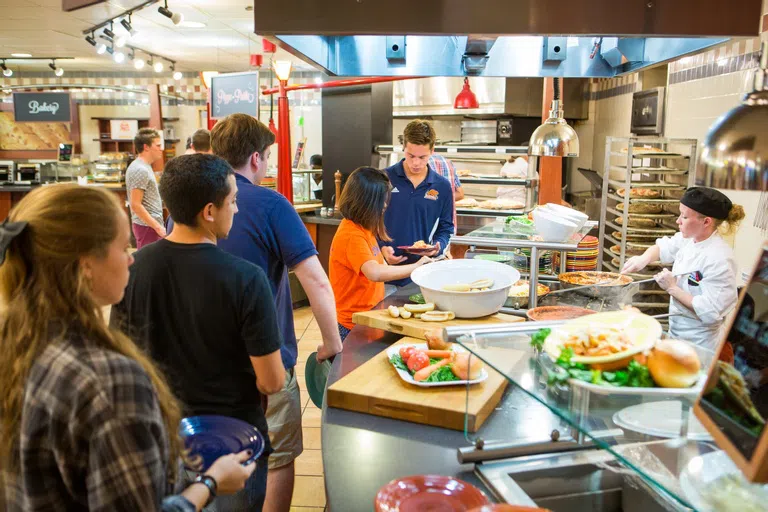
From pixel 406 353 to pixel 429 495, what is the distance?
774mm

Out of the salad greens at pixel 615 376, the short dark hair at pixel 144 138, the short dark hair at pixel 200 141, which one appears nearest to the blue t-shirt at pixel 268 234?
the salad greens at pixel 615 376

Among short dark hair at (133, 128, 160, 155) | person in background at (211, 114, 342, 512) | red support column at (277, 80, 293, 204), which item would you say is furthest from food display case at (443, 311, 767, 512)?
red support column at (277, 80, 293, 204)

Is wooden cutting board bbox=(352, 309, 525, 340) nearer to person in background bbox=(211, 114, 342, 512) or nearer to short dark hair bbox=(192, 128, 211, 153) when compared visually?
person in background bbox=(211, 114, 342, 512)

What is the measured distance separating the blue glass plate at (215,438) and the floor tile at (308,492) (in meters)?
1.67

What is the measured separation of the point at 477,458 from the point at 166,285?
1.03 metres

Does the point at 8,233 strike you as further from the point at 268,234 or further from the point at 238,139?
the point at 238,139

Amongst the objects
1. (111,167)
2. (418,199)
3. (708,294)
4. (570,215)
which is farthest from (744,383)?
(111,167)

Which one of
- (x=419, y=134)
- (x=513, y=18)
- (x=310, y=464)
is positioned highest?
(x=513, y=18)

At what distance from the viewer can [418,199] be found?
4316mm

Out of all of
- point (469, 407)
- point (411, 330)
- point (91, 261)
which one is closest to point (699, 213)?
point (411, 330)

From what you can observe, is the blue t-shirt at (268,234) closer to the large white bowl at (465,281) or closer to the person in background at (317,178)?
the large white bowl at (465,281)

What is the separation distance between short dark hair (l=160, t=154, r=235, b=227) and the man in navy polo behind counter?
2.32m

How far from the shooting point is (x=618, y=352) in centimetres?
135

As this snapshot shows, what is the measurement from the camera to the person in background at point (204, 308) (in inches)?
73.7
